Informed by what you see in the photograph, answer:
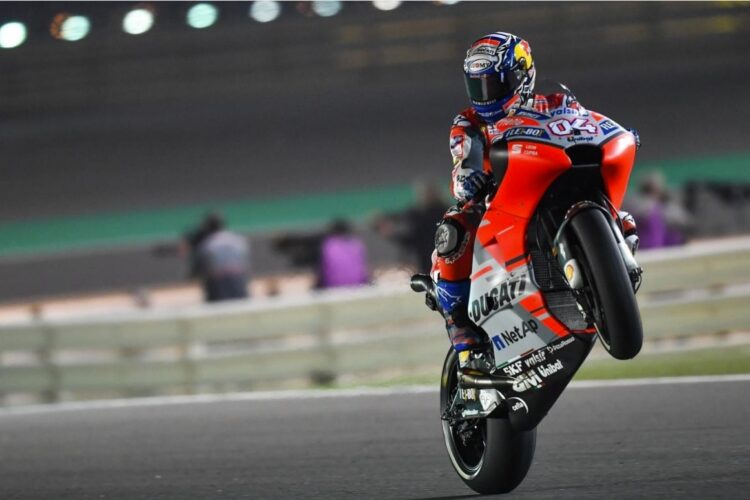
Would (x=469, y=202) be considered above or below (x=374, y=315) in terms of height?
above

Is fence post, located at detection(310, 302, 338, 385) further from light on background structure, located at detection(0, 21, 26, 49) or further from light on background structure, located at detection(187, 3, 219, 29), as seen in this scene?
light on background structure, located at detection(187, 3, 219, 29)

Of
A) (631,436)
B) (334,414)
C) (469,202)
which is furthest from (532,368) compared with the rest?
(334,414)

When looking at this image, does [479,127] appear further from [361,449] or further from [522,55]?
[361,449]

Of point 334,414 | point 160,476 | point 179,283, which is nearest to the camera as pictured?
point 160,476

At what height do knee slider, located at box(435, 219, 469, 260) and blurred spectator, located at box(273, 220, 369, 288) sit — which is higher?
knee slider, located at box(435, 219, 469, 260)

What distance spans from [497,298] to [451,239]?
358 mm

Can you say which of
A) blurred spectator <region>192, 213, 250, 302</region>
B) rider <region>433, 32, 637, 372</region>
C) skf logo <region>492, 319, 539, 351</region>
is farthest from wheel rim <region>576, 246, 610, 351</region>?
blurred spectator <region>192, 213, 250, 302</region>

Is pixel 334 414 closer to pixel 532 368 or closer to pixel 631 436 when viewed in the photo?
pixel 631 436

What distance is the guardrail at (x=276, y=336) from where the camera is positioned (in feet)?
32.4

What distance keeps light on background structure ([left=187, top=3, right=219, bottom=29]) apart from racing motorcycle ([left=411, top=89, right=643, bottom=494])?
21321 mm

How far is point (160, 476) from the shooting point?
5.97m

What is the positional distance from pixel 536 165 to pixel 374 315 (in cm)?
590

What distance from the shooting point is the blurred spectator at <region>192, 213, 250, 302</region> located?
11.6 metres

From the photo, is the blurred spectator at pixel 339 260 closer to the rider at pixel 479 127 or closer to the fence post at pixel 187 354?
the fence post at pixel 187 354
